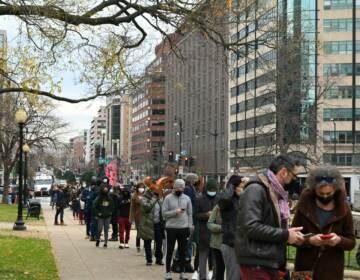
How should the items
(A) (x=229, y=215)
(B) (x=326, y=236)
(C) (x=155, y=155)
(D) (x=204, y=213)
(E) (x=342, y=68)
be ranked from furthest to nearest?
(C) (x=155, y=155), (E) (x=342, y=68), (D) (x=204, y=213), (A) (x=229, y=215), (B) (x=326, y=236)

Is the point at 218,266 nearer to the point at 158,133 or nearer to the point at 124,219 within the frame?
the point at 124,219

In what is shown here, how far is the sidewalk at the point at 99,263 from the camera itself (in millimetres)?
12607

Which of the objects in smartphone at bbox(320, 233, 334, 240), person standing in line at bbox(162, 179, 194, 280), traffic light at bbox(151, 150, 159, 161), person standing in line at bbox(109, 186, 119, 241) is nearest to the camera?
smartphone at bbox(320, 233, 334, 240)

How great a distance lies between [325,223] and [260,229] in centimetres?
60

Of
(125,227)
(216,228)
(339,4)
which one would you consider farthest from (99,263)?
(339,4)

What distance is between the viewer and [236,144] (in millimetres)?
102625

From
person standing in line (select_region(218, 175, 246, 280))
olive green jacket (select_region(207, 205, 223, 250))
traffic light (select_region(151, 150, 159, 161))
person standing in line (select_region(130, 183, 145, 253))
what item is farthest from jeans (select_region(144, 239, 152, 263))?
traffic light (select_region(151, 150, 159, 161))

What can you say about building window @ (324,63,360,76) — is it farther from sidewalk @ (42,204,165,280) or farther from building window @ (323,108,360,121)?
sidewalk @ (42,204,165,280)

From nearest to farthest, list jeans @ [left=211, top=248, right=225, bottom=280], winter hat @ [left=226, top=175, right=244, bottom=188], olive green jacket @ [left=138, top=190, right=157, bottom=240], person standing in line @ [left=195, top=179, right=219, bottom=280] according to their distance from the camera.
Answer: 1. winter hat @ [left=226, top=175, right=244, bottom=188]
2. jeans @ [left=211, top=248, right=225, bottom=280]
3. person standing in line @ [left=195, top=179, right=219, bottom=280]
4. olive green jacket @ [left=138, top=190, right=157, bottom=240]

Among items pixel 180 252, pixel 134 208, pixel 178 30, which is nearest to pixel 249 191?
pixel 180 252

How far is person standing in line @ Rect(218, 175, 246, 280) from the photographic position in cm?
825

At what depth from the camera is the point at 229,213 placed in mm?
8562

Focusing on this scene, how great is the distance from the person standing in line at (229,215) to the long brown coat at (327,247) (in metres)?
2.47

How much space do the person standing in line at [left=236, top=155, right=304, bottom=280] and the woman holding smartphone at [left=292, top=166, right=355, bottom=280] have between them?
192 mm
